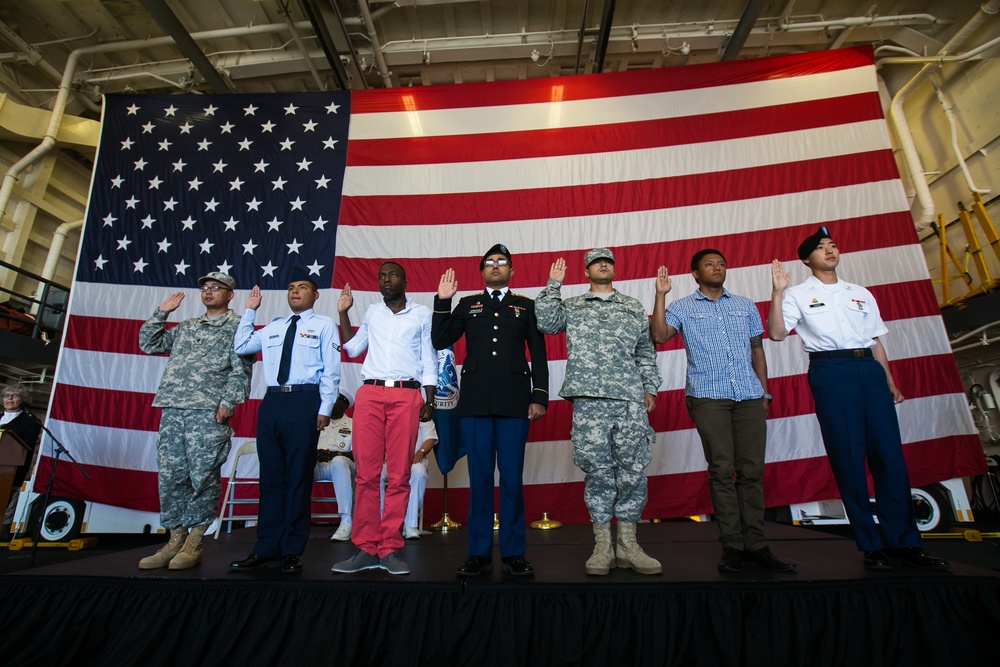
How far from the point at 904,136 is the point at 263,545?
727 cm

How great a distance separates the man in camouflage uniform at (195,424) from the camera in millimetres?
2428

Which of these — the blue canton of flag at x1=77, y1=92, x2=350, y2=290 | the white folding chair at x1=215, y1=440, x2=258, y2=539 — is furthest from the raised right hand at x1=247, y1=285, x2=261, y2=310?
the blue canton of flag at x1=77, y1=92, x2=350, y2=290

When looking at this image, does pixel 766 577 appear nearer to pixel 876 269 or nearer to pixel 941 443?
pixel 941 443

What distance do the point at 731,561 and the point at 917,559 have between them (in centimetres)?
79

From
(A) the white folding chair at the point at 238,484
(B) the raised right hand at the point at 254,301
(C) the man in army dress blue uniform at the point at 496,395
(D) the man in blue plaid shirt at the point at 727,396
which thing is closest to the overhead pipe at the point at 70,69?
(B) the raised right hand at the point at 254,301

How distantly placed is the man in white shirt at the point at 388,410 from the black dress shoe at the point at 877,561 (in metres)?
1.94

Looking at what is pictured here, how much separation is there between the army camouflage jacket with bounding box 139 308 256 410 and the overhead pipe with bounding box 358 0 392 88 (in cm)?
395

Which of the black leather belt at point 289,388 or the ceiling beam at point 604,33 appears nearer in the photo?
the black leather belt at point 289,388

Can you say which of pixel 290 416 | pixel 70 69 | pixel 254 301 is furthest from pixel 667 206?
pixel 70 69

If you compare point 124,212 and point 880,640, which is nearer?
point 880,640

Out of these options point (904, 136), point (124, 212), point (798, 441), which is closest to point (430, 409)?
point (798, 441)

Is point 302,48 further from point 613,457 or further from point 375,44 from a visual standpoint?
point 613,457

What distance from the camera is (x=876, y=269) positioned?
4.37m

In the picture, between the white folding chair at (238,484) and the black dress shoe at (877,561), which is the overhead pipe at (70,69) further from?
the black dress shoe at (877,561)
